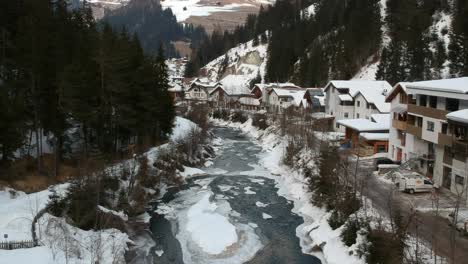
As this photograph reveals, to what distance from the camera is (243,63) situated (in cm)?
10088

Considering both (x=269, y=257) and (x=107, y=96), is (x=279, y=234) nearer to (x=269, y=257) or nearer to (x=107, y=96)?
(x=269, y=257)

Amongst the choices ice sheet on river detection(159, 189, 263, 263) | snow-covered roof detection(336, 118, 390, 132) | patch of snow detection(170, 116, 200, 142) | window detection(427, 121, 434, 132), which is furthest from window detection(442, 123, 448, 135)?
patch of snow detection(170, 116, 200, 142)

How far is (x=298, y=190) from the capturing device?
85.8ft

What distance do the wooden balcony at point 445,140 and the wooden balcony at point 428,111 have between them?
1120mm

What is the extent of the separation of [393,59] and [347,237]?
41588 mm

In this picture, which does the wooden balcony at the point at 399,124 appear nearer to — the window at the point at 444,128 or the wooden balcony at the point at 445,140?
the window at the point at 444,128

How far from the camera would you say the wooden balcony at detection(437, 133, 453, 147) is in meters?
21.2

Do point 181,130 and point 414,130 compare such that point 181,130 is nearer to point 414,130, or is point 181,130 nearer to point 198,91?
point 414,130

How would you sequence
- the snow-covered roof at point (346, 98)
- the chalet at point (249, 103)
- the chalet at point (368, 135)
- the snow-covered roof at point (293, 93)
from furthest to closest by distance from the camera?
the chalet at point (249, 103) → the snow-covered roof at point (293, 93) → the snow-covered roof at point (346, 98) → the chalet at point (368, 135)

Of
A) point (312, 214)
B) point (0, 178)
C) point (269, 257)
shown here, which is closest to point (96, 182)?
point (0, 178)

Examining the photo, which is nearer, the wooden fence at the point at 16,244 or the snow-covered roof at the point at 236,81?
the wooden fence at the point at 16,244

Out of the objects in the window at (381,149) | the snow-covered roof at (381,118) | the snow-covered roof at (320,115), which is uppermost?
the snow-covered roof at (381,118)

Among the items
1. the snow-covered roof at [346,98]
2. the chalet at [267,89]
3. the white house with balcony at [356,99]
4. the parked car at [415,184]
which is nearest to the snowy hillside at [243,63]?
the chalet at [267,89]

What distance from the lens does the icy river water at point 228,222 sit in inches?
682
